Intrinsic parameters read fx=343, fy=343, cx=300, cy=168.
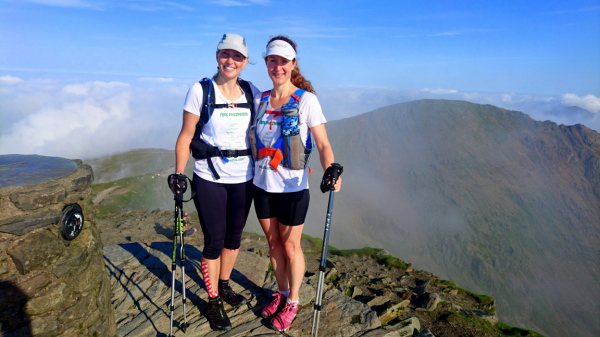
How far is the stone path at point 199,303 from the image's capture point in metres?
6.45

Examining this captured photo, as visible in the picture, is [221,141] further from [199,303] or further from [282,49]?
[199,303]

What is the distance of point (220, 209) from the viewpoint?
18.4ft

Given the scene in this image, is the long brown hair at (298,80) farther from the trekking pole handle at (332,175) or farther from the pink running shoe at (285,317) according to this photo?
the pink running shoe at (285,317)

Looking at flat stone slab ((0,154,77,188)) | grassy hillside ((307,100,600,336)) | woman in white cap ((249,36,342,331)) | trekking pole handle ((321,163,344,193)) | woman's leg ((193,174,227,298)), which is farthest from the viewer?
grassy hillside ((307,100,600,336))

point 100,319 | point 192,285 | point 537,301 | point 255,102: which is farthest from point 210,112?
point 537,301

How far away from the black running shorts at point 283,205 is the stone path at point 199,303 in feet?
7.77

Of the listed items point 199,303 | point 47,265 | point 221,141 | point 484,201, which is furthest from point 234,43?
point 484,201

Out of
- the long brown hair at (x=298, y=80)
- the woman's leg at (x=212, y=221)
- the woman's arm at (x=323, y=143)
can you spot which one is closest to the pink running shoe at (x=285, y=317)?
the woman's leg at (x=212, y=221)

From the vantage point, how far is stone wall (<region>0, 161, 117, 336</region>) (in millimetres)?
4152

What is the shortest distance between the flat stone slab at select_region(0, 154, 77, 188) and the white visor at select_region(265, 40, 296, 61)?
3.42 metres

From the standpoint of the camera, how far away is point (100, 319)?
205 inches

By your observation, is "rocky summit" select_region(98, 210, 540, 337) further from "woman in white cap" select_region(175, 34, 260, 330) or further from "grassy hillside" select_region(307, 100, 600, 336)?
"grassy hillside" select_region(307, 100, 600, 336)

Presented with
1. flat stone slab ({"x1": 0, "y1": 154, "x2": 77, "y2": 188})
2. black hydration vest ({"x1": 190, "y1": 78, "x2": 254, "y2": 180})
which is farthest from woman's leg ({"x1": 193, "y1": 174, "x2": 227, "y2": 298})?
flat stone slab ({"x1": 0, "y1": 154, "x2": 77, "y2": 188})

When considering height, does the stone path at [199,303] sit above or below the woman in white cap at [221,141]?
below
